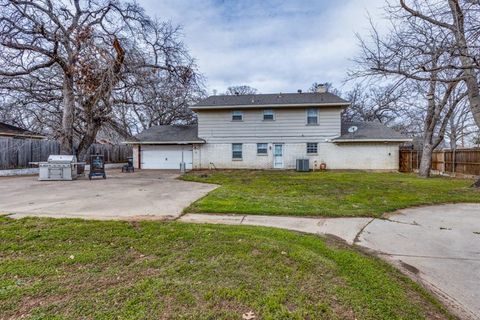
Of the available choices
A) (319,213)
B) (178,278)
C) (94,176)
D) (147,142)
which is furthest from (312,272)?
(147,142)

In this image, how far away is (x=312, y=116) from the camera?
1747 cm

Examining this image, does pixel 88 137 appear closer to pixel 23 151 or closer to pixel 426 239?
pixel 23 151

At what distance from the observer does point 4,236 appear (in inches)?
151

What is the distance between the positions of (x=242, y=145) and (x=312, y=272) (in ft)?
50.6

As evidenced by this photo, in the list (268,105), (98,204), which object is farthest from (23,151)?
(268,105)

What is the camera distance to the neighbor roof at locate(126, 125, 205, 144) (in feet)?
59.4

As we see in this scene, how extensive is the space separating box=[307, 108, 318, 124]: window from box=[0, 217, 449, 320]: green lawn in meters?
14.5

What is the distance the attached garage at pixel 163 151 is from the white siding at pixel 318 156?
0.85 meters

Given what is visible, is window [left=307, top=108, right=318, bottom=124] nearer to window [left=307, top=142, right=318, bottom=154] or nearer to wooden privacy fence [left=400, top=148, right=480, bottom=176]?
Result: window [left=307, top=142, right=318, bottom=154]

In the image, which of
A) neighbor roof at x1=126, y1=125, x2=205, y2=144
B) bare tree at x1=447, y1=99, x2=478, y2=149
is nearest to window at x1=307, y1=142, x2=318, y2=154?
neighbor roof at x1=126, y1=125, x2=205, y2=144

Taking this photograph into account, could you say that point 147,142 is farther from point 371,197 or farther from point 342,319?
point 342,319

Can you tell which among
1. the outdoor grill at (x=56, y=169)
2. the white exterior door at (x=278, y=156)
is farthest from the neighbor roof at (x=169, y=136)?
the outdoor grill at (x=56, y=169)

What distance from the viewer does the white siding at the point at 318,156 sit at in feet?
54.7

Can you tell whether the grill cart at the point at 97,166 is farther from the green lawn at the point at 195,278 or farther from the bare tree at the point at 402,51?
the bare tree at the point at 402,51
